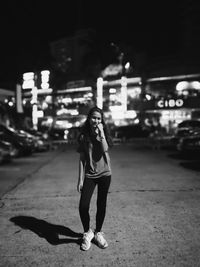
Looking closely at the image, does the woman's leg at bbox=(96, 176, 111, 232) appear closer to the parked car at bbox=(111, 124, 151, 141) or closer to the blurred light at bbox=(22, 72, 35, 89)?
the parked car at bbox=(111, 124, 151, 141)

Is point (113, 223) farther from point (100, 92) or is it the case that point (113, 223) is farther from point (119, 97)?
point (119, 97)

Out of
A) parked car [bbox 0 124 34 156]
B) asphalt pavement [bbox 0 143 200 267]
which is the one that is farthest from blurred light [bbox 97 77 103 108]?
asphalt pavement [bbox 0 143 200 267]

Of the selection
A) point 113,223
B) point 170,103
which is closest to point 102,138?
point 113,223

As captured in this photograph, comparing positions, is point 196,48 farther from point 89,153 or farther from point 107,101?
point 89,153

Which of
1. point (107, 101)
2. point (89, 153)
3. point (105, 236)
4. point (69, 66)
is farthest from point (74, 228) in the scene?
point (69, 66)

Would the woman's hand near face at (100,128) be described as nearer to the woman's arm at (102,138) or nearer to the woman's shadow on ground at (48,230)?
the woman's arm at (102,138)

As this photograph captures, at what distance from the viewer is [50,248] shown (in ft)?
14.7

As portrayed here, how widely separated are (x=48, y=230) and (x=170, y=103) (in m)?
28.7

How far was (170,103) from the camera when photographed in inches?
1282

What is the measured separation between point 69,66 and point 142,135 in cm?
2175

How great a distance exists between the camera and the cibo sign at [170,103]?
105 feet

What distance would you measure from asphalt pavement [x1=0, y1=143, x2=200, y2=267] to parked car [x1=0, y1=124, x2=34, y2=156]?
797 cm

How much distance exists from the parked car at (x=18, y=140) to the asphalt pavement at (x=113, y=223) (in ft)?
26.1

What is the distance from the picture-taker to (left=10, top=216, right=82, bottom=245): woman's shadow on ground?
189 inches
